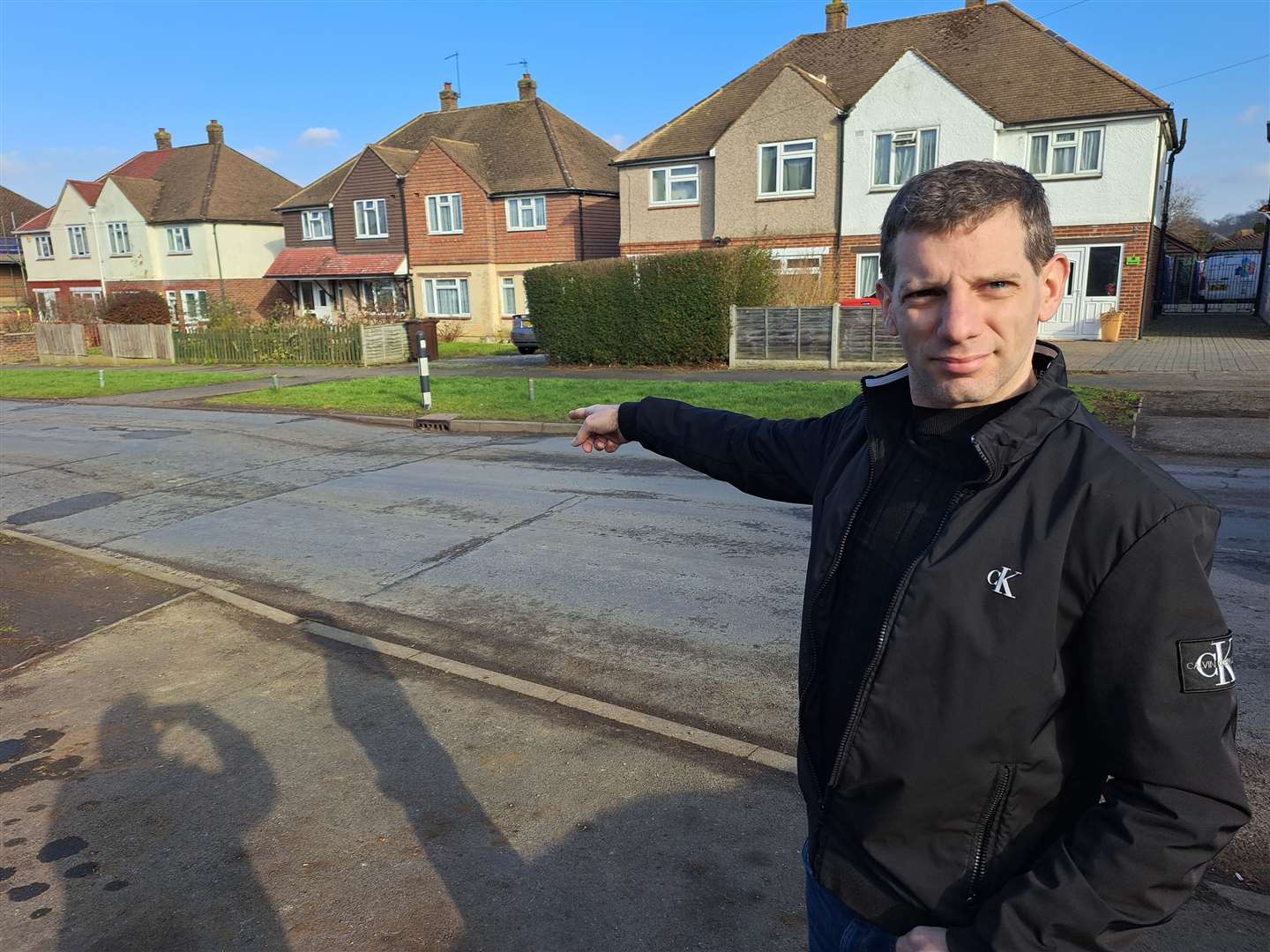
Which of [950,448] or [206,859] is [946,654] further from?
[206,859]

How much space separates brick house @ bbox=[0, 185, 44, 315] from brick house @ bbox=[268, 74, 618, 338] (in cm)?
2101

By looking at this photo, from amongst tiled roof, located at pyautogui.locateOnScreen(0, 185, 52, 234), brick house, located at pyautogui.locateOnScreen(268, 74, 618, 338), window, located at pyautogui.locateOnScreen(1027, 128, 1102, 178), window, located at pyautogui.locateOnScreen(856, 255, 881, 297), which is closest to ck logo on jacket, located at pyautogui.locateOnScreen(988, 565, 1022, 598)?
window, located at pyautogui.locateOnScreen(1027, 128, 1102, 178)

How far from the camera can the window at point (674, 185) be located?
3022cm

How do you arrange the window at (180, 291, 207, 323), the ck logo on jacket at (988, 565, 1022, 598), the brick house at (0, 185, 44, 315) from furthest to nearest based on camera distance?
1. the brick house at (0, 185, 44, 315)
2. the window at (180, 291, 207, 323)
3. the ck logo on jacket at (988, 565, 1022, 598)

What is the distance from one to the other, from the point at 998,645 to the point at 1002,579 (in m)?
0.11

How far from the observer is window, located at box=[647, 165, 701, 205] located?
99.1 ft

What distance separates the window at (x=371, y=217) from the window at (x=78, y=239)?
2004 centimetres

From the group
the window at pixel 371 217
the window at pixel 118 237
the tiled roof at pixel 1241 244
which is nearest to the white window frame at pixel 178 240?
the window at pixel 118 237

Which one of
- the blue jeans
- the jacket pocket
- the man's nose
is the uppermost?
the man's nose

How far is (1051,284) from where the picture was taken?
1.63m

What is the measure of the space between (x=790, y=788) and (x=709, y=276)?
1872 cm

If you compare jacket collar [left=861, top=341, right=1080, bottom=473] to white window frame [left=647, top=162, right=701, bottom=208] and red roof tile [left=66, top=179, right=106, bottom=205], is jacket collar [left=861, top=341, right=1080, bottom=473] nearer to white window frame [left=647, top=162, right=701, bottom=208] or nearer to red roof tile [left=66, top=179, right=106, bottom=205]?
white window frame [left=647, top=162, right=701, bottom=208]

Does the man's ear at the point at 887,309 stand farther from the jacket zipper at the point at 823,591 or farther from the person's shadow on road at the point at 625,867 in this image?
the person's shadow on road at the point at 625,867

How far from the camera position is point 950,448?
5.37 ft
